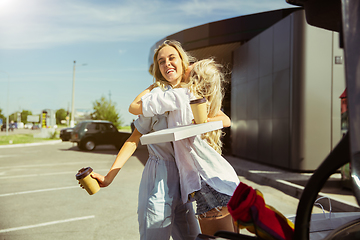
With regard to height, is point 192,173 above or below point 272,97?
below

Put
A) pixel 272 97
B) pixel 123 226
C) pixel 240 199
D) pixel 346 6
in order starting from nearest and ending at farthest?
pixel 346 6 → pixel 240 199 → pixel 123 226 → pixel 272 97

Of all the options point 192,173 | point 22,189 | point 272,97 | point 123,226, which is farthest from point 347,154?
point 272,97

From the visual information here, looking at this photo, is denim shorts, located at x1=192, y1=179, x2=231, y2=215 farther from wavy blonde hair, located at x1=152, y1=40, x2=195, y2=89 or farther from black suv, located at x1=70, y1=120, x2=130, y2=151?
black suv, located at x1=70, y1=120, x2=130, y2=151

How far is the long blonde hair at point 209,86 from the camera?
1680mm

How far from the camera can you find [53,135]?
30875mm

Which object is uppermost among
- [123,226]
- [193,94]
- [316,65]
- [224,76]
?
[316,65]

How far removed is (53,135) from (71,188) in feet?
85.6

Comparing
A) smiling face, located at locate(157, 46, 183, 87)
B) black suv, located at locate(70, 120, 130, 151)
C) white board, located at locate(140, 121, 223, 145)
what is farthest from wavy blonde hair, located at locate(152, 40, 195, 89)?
black suv, located at locate(70, 120, 130, 151)

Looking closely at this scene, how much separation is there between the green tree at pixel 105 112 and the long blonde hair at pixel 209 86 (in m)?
48.2

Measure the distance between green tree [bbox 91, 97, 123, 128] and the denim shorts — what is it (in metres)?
48.3

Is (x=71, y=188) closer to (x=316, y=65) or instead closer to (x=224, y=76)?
(x=224, y=76)

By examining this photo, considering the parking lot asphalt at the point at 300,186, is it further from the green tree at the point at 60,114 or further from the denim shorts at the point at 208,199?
the green tree at the point at 60,114

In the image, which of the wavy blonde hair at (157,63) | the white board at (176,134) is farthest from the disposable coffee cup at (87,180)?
the wavy blonde hair at (157,63)

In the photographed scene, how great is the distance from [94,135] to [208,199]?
1796 cm
